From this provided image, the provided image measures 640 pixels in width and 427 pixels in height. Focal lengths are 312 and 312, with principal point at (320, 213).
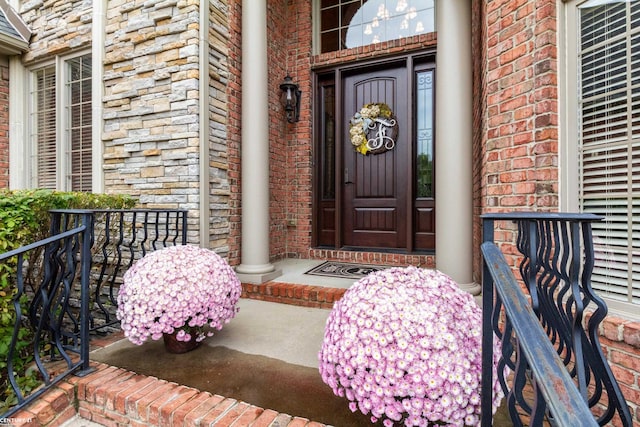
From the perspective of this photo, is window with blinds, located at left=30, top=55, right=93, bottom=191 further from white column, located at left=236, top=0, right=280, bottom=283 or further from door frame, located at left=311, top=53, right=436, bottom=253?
door frame, located at left=311, top=53, right=436, bottom=253

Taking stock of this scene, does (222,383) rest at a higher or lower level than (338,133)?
lower

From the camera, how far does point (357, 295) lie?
1246 mm

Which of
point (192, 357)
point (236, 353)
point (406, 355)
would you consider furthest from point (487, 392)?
point (192, 357)

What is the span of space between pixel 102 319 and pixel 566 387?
11.7 ft

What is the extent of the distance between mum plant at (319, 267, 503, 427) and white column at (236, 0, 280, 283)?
1863 millimetres

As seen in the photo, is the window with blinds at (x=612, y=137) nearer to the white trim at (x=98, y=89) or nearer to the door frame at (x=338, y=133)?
the door frame at (x=338, y=133)

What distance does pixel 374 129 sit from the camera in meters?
3.69

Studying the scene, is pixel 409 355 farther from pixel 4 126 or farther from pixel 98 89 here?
pixel 4 126

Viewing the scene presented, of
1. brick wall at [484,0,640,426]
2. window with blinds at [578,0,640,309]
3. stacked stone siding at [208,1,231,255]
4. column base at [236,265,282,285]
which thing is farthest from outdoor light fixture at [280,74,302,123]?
window with blinds at [578,0,640,309]

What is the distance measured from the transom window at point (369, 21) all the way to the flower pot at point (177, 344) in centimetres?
353

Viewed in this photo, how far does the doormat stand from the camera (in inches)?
123

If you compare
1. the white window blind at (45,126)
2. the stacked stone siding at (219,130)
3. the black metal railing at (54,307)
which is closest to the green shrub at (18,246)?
the black metal railing at (54,307)

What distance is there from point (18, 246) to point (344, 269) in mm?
2537

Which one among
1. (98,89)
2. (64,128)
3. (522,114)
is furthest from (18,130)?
(522,114)
